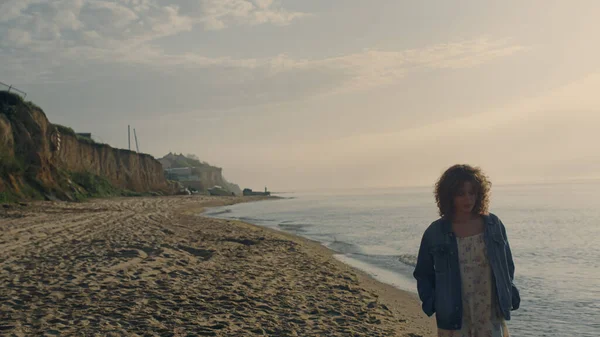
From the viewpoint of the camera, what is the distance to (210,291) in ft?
26.3

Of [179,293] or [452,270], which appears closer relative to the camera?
[452,270]

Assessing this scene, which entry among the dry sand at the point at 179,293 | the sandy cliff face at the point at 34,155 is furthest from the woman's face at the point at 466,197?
the sandy cliff face at the point at 34,155

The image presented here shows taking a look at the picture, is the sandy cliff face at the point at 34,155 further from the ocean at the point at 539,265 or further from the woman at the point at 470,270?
the woman at the point at 470,270

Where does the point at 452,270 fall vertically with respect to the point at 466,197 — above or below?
below

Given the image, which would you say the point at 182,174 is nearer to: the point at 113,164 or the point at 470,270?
the point at 113,164

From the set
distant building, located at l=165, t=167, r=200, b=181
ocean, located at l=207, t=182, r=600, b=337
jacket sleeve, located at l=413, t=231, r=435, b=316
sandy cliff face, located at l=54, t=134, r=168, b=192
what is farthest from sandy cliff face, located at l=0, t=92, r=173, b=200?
distant building, located at l=165, t=167, r=200, b=181

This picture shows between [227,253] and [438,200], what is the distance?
976 centimetres

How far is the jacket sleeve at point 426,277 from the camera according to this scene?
11.6ft

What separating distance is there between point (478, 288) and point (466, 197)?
0.62 meters

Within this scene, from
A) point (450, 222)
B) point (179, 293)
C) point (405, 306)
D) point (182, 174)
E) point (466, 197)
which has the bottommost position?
point (405, 306)

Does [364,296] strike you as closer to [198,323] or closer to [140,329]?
[198,323]

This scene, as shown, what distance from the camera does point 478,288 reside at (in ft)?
11.3

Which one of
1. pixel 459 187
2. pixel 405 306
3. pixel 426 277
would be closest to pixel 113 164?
pixel 405 306

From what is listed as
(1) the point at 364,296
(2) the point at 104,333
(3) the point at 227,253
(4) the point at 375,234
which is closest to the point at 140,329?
(2) the point at 104,333
